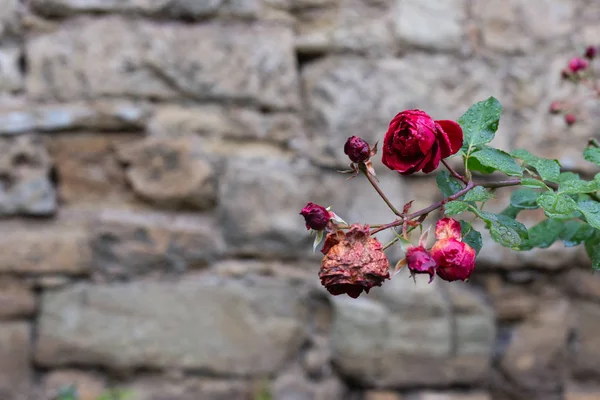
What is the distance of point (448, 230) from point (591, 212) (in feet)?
0.43

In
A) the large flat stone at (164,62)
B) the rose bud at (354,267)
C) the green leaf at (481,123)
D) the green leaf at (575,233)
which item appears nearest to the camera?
the rose bud at (354,267)

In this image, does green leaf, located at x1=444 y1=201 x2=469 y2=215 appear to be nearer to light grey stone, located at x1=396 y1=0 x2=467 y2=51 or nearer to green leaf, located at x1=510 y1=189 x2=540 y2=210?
green leaf, located at x1=510 y1=189 x2=540 y2=210

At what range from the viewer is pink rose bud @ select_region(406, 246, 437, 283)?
1.49 feet

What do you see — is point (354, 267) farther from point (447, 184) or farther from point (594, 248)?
point (594, 248)

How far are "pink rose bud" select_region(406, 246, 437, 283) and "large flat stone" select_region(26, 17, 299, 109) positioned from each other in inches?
41.1

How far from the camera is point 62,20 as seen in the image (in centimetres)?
141

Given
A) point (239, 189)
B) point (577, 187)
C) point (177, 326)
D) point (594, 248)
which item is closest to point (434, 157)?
point (577, 187)

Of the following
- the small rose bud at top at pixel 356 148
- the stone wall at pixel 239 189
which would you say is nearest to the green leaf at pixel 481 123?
the small rose bud at top at pixel 356 148

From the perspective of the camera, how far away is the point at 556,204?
494 millimetres

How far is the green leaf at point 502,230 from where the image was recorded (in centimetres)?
50

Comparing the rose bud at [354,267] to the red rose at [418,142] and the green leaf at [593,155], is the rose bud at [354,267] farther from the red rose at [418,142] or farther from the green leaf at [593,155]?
the green leaf at [593,155]

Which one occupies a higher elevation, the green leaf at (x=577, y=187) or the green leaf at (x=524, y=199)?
the green leaf at (x=577, y=187)

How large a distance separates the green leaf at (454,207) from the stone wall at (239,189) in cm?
93

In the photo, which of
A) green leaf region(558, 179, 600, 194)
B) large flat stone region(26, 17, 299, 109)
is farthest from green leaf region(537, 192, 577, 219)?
large flat stone region(26, 17, 299, 109)
